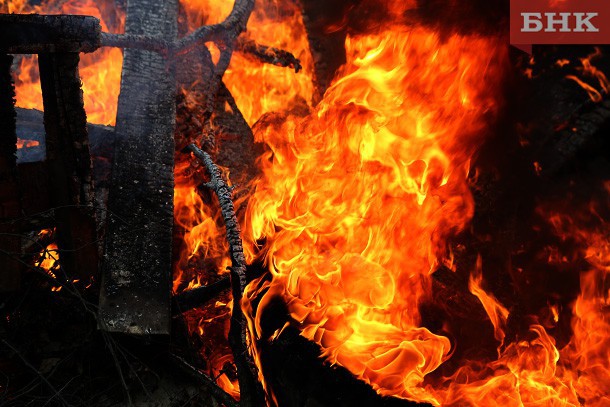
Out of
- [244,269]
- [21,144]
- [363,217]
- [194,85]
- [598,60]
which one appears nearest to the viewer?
[244,269]

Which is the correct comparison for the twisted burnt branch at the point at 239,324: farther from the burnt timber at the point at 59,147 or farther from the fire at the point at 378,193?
the burnt timber at the point at 59,147

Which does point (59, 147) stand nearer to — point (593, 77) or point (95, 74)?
point (95, 74)

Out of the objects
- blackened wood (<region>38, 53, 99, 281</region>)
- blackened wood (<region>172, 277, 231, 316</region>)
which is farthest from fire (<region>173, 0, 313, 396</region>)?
blackened wood (<region>38, 53, 99, 281</region>)

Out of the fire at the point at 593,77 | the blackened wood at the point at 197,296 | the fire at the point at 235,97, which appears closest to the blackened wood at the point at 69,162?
the blackened wood at the point at 197,296

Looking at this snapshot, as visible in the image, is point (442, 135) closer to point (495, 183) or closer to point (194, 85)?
point (495, 183)

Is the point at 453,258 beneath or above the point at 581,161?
beneath

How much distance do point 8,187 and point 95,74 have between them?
439cm

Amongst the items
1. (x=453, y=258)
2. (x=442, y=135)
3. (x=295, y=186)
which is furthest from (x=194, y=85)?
(x=453, y=258)

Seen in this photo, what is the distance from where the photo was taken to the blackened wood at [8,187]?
404 cm

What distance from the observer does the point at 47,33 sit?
397 centimetres

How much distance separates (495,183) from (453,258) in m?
1.34

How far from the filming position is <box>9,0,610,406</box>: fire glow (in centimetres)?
464

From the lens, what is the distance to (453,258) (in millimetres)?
6555

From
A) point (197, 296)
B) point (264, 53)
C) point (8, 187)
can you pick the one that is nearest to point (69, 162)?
point (8, 187)
